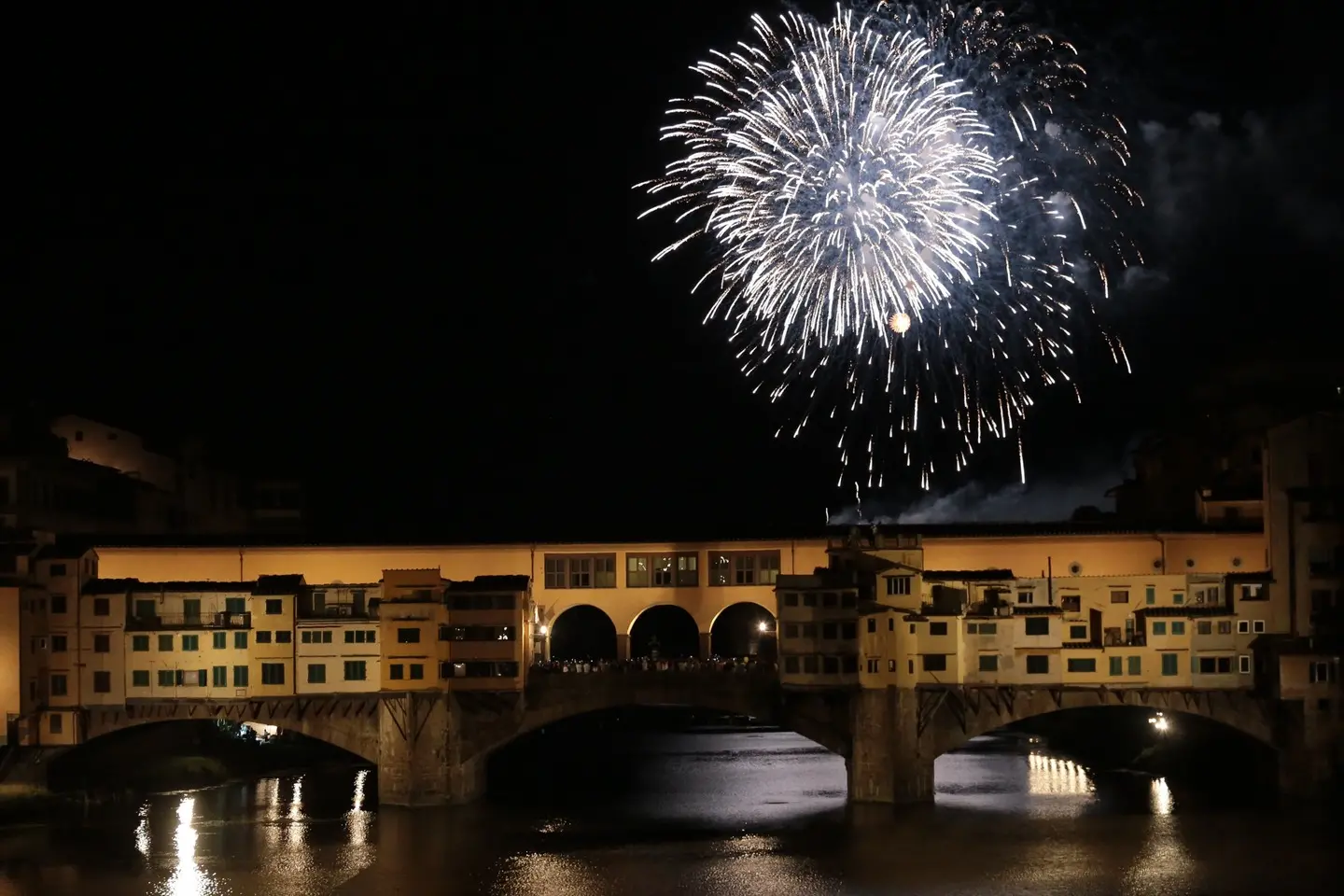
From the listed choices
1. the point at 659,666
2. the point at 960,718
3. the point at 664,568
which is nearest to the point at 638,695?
the point at 659,666

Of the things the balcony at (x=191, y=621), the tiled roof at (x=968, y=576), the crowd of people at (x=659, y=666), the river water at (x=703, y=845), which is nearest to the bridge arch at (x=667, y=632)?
the river water at (x=703, y=845)

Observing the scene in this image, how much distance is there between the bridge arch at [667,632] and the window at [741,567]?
29855mm

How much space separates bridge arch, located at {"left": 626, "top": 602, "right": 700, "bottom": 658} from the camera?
85500 millimetres

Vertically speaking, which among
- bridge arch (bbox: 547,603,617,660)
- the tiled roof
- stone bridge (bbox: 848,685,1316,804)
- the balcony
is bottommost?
stone bridge (bbox: 848,685,1316,804)

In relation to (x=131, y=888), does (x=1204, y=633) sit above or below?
above

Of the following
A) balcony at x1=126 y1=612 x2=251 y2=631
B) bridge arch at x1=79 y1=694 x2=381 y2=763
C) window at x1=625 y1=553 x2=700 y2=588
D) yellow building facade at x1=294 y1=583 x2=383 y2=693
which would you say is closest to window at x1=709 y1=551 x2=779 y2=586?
window at x1=625 y1=553 x2=700 y2=588

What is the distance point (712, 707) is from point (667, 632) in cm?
3873

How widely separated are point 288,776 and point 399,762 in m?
11.1

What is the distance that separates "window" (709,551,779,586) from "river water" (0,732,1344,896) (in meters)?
6.51

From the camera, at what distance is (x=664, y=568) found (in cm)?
5541

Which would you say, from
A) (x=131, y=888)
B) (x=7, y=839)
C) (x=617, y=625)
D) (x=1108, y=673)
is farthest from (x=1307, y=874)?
(x=7, y=839)

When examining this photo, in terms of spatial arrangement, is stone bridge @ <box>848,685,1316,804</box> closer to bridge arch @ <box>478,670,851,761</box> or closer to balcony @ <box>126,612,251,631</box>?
bridge arch @ <box>478,670,851,761</box>

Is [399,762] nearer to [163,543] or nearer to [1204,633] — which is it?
[163,543]

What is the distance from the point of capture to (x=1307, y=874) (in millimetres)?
39188
